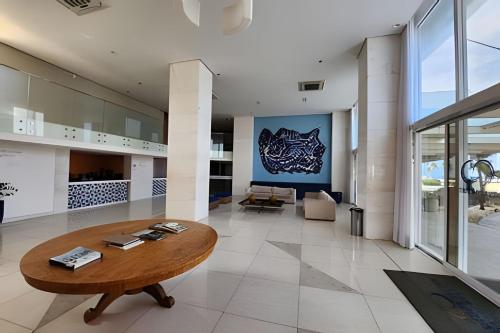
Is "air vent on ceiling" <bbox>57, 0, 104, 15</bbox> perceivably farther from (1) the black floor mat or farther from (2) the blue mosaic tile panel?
(2) the blue mosaic tile panel

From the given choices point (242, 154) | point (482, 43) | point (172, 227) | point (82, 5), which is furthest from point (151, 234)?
point (242, 154)

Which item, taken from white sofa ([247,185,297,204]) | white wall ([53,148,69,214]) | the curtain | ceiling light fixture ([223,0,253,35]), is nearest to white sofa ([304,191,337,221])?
Result: the curtain

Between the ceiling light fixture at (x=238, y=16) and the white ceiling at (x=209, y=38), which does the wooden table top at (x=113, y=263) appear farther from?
the white ceiling at (x=209, y=38)

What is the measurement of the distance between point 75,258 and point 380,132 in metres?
4.73

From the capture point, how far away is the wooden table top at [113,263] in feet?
3.88

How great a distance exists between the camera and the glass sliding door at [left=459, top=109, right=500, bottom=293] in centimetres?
239

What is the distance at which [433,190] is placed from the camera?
355cm

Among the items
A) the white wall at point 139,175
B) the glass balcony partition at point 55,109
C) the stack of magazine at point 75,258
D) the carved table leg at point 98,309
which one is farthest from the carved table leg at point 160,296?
the white wall at point 139,175

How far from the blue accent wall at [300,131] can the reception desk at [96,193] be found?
5.69 m

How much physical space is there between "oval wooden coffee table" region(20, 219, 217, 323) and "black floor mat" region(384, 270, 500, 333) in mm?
2135

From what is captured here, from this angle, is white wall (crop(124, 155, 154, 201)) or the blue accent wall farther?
the blue accent wall

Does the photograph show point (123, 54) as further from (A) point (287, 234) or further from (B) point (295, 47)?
(A) point (287, 234)

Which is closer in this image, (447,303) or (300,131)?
(447,303)

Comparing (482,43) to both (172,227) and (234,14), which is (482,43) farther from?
(172,227)
